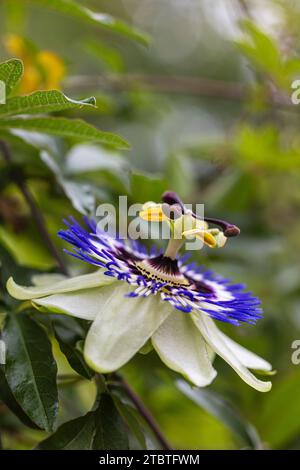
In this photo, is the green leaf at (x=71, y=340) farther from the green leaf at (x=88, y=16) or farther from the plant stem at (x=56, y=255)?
the green leaf at (x=88, y=16)

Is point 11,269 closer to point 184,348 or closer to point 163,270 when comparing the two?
point 163,270

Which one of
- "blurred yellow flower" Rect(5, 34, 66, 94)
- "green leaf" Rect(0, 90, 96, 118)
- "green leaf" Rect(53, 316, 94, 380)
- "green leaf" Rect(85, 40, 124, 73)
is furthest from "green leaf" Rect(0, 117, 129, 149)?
"green leaf" Rect(85, 40, 124, 73)

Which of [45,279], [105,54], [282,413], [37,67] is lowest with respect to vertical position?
[282,413]

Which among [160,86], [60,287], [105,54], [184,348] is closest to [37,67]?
[105,54]

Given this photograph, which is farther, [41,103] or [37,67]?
[37,67]

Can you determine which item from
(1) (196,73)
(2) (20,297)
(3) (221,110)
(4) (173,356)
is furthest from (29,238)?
(1) (196,73)

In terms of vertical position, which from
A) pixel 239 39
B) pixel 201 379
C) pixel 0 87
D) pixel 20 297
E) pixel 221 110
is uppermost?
pixel 221 110

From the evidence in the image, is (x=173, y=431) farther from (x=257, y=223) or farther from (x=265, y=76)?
(x=265, y=76)

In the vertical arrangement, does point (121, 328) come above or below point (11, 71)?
below
